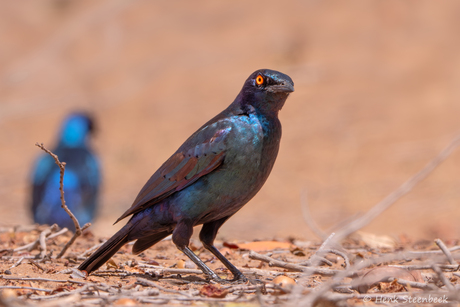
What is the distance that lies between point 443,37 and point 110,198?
8.59 m

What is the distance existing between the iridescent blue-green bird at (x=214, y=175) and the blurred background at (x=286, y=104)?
280cm

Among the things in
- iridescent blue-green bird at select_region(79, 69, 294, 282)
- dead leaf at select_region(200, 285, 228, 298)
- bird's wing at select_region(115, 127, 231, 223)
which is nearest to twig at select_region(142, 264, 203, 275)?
iridescent blue-green bird at select_region(79, 69, 294, 282)

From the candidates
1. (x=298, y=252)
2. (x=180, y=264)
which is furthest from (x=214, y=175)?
(x=298, y=252)

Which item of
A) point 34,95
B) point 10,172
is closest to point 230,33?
point 34,95

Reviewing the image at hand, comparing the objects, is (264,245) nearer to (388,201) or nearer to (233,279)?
(233,279)

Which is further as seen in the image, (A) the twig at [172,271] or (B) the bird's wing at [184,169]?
(A) the twig at [172,271]

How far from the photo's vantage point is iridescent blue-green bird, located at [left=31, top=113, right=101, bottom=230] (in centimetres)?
618

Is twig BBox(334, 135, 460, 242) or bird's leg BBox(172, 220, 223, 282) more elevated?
twig BBox(334, 135, 460, 242)

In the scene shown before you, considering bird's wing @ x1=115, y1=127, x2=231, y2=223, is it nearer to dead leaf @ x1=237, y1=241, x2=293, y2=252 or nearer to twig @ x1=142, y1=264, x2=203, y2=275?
twig @ x1=142, y1=264, x2=203, y2=275

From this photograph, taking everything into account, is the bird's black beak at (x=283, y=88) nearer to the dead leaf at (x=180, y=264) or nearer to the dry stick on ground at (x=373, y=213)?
the dry stick on ground at (x=373, y=213)

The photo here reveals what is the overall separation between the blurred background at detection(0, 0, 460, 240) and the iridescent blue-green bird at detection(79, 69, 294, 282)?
9.18 ft

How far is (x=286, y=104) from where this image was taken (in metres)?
11.4

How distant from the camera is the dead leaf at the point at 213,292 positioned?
8.48ft

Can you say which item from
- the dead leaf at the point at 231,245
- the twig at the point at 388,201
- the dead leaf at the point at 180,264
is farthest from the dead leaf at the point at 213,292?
the dead leaf at the point at 231,245
